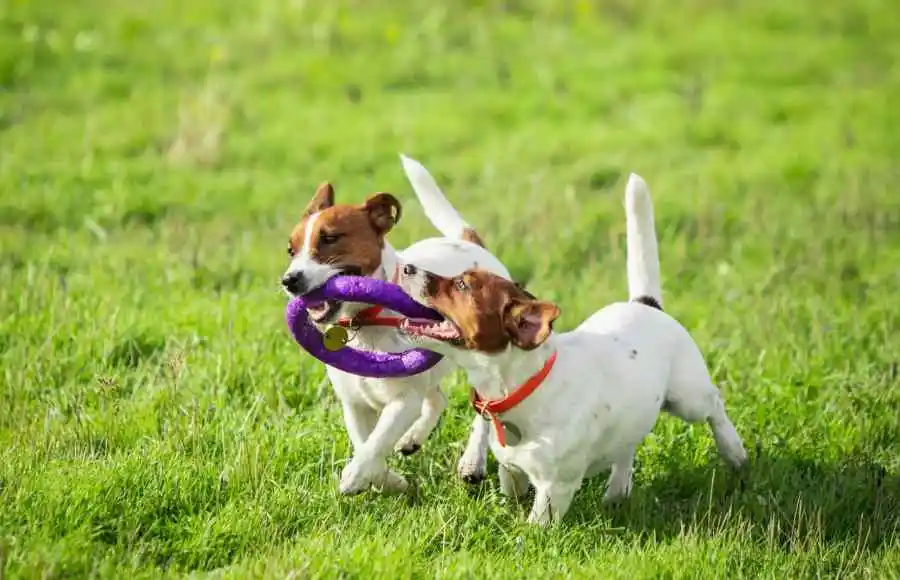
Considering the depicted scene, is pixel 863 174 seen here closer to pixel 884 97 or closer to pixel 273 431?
pixel 884 97

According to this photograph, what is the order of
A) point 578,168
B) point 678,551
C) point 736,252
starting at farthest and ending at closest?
point 578,168 < point 736,252 < point 678,551

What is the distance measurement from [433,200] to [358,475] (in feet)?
6.49

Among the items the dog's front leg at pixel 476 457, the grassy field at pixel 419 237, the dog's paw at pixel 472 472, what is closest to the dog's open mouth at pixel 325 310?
the grassy field at pixel 419 237

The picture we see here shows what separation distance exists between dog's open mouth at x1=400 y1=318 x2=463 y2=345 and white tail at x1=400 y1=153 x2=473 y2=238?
1.62 metres

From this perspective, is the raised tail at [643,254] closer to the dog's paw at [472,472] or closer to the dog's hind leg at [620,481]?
the dog's hind leg at [620,481]

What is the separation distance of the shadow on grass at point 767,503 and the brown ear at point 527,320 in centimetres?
103

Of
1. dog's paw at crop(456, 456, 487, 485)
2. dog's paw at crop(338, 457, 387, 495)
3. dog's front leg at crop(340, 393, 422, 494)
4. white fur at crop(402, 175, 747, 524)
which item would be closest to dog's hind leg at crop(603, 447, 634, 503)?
white fur at crop(402, 175, 747, 524)

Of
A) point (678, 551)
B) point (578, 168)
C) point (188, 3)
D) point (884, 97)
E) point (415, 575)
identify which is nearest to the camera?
point (415, 575)

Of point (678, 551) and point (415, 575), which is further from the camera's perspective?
point (678, 551)

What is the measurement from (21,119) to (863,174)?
8.22 m

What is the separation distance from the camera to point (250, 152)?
12289mm

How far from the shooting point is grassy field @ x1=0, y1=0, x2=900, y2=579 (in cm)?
574

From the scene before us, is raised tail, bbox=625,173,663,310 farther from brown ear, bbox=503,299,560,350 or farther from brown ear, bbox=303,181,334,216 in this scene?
brown ear, bbox=303,181,334,216

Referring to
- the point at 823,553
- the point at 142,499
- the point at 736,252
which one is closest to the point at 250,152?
the point at 736,252
